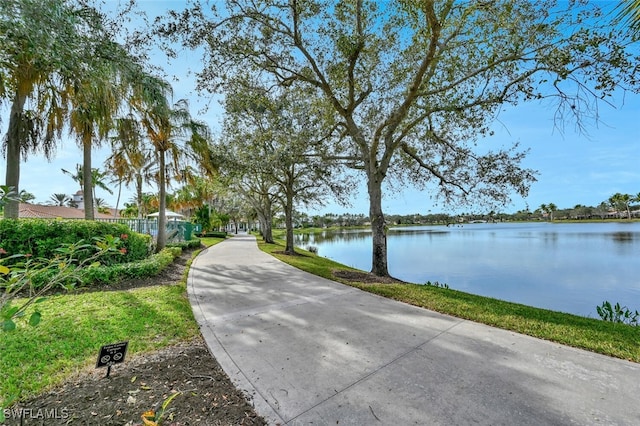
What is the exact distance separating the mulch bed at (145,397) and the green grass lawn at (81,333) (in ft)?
0.82

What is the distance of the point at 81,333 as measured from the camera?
3713 millimetres

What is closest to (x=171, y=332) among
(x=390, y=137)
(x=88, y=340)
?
(x=88, y=340)

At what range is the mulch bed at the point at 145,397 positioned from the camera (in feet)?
7.17

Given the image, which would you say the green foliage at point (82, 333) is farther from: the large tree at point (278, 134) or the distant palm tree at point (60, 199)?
the distant palm tree at point (60, 199)

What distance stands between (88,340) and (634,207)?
106 meters

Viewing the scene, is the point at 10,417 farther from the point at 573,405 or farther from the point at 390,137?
the point at 390,137

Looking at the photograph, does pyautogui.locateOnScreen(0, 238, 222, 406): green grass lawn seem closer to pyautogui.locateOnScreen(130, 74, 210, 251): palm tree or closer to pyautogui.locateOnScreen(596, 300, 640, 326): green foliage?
pyautogui.locateOnScreen(130, 74, 210, 251): palm tree

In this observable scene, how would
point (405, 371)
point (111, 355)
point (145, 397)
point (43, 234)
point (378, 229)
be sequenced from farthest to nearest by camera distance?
point (378, 229) < point (43, 234) < point (405, 371) < point (111, 355) < point (145, 397)

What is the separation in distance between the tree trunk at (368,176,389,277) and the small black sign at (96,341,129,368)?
6687 mm

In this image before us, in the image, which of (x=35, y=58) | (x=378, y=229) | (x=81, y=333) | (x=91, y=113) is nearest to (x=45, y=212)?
(x=91, y=113)

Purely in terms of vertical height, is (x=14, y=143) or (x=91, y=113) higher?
(x=91, y=113)

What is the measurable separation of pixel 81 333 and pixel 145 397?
2055 millimetres

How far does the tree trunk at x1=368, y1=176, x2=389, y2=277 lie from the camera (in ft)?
27.4

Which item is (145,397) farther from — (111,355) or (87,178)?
(87,178)
